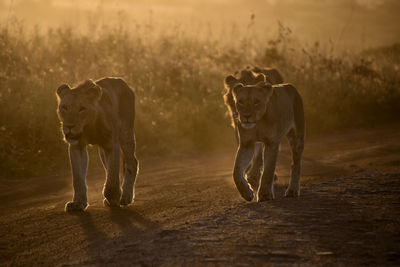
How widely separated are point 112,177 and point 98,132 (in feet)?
1.75

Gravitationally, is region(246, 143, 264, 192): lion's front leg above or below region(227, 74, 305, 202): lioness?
below

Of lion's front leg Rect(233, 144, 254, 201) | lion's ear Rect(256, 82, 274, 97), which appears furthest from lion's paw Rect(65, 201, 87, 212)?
lion's ear Rect(256, 82, 274, 97)

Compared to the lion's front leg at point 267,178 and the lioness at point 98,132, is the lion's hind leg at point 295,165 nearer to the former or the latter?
the lion's front leg at point 267,178

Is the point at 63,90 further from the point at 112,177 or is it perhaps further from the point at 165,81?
the point at 165,81

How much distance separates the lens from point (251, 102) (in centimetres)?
673

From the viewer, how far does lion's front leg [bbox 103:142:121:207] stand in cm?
680

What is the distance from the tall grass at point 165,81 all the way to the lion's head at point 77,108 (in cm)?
383

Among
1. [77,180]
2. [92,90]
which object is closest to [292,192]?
[77,180]

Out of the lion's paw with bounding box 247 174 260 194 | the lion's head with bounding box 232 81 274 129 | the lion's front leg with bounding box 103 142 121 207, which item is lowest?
the lion's paw with bounding box 247 174 260 194

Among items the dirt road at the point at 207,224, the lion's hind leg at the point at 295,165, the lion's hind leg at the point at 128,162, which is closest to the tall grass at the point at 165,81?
the dirt road at the point at 207,224

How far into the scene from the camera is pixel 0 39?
14.3 meters

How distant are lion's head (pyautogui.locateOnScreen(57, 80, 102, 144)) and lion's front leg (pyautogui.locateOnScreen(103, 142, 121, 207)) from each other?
47 centimetres

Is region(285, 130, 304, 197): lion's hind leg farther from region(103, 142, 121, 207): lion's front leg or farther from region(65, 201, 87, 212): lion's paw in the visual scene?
region(65, 201, 87, 212): lion's paw

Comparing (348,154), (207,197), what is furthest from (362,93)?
(207,197)
